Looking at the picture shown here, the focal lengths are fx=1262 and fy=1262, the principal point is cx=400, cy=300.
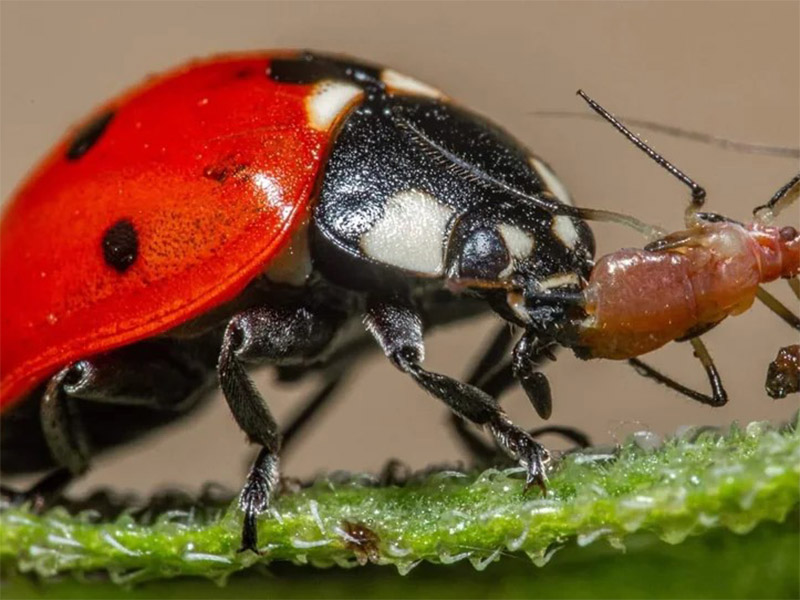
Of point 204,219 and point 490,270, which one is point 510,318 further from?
point 204,219

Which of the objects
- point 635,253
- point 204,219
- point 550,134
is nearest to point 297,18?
point 550,134

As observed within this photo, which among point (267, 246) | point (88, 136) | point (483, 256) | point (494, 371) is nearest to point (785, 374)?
point (483, 256)

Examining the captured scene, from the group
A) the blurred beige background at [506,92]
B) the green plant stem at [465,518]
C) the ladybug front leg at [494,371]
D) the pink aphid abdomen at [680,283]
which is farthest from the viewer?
the blurred beige background at [506,92]

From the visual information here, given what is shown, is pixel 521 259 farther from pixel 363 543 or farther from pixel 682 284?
pixel 363 543

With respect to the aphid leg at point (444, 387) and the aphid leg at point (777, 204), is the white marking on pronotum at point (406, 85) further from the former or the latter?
the aphid leg at point (777, 204)

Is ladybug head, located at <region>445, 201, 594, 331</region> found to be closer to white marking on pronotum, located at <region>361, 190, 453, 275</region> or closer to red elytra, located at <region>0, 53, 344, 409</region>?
white marking on pronotum, located at <region>361, 190, 453, 275</region>

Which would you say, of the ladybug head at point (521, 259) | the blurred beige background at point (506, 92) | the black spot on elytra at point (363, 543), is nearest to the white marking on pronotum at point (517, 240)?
the ladybug head at point (521, 259)
